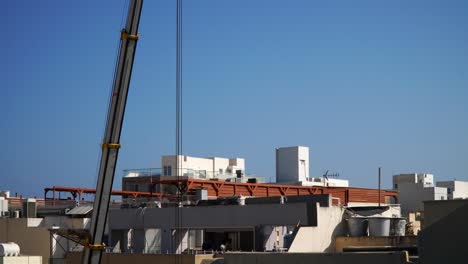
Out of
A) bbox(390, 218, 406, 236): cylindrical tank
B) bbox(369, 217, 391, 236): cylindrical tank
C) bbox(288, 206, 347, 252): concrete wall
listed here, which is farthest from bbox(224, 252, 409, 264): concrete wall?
bbox(390, 218, 406, 236): cylindrical tank

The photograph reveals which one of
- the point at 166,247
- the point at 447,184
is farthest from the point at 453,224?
the point at 447,184

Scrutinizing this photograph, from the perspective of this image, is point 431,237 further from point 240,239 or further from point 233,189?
point 233,189

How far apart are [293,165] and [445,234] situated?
5734 centimetres

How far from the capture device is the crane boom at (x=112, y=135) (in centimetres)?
3881

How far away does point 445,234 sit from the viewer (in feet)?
128

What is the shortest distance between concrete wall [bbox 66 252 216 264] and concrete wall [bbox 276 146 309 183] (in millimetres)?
37447

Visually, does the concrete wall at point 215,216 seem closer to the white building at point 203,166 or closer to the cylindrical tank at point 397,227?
the cylindrical tank at point 397,227

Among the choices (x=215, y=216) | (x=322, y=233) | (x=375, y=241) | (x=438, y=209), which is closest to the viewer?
(x=438, y=209)

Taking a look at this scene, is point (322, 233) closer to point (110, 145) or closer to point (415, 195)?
point (110, 145)

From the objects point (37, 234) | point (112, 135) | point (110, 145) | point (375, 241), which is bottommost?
point (37, 234)

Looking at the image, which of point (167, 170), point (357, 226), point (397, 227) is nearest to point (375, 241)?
point (357, 226)

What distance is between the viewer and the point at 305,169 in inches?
3792

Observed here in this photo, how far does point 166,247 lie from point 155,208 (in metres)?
3.61

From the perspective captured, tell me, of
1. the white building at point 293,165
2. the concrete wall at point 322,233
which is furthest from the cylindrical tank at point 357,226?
the white building at point 293,165
